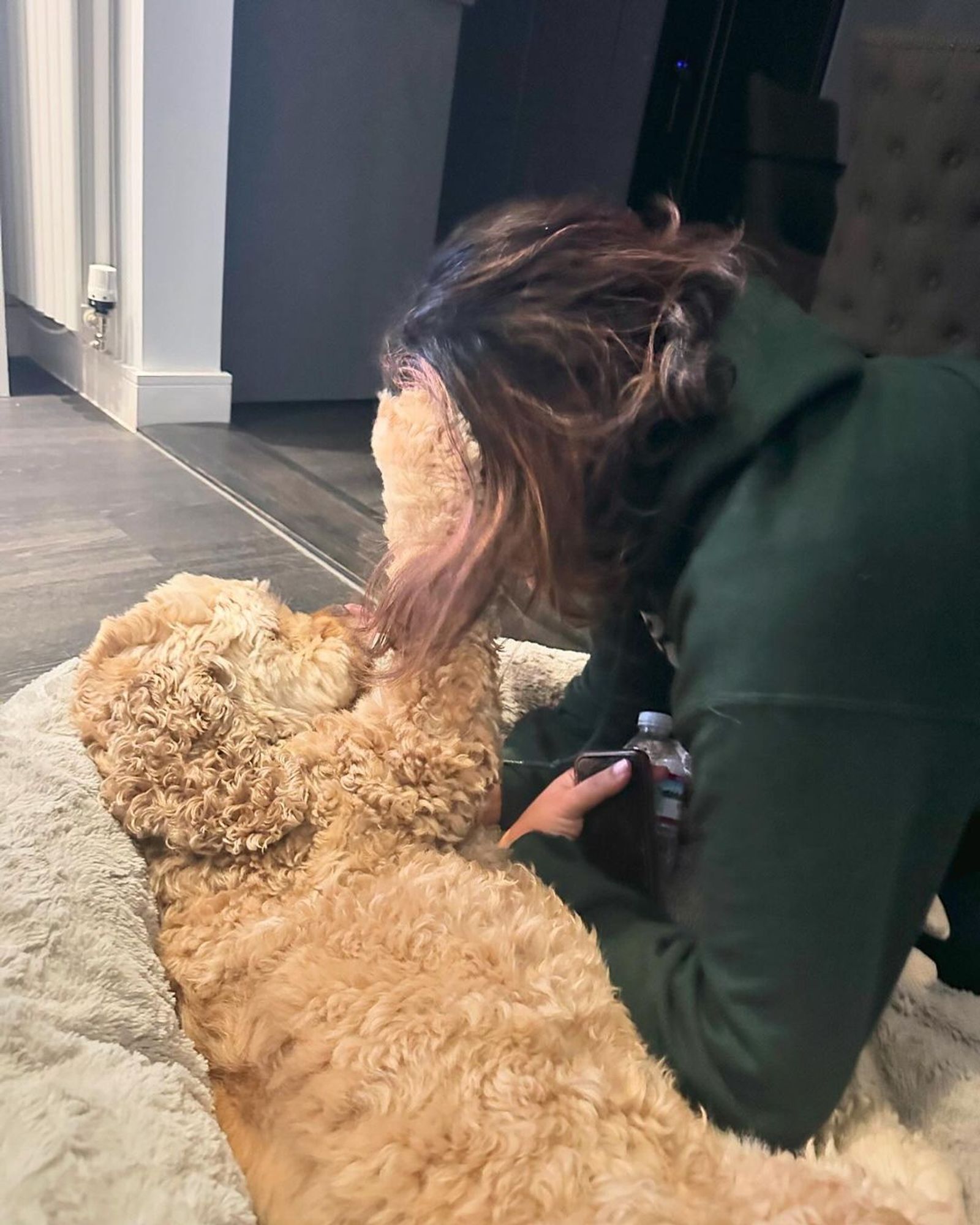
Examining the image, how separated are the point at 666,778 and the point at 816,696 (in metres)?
0.32

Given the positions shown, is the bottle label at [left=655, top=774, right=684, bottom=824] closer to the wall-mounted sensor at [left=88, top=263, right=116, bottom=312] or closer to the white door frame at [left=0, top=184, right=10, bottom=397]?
the wall-mounted sensor at [left=88, top=263, right=116, bottom=312]

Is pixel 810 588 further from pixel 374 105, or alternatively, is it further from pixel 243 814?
pixel 374 105

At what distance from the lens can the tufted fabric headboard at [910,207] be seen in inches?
42.8

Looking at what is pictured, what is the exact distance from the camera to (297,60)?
221 cm

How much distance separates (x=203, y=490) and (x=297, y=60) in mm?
1084

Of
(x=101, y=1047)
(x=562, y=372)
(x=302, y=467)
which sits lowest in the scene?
(x=302, y=467)

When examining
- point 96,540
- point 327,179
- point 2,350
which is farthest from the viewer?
point 327,179

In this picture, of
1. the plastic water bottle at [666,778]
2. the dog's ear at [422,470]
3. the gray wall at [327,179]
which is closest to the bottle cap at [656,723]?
the plastic water bottle at [666,778]

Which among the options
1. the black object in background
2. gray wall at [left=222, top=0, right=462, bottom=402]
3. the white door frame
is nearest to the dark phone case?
the black object in background

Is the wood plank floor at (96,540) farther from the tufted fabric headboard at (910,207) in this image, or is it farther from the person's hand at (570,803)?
the tufted fabric headboard at (910,207)

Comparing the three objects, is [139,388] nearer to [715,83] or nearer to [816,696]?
[715,83]

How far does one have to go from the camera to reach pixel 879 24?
3.66 feet

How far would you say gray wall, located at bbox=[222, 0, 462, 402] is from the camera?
221 cm

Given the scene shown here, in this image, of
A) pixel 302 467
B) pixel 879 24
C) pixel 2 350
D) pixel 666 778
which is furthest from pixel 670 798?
pixel 2 350
